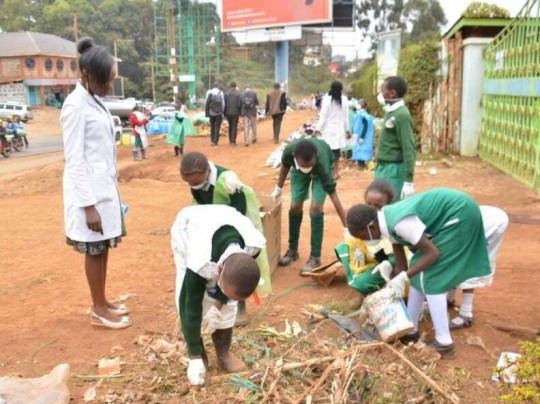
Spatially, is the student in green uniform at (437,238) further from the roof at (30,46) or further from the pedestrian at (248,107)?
the roof at (30,46)

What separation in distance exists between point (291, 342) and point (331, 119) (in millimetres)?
6299

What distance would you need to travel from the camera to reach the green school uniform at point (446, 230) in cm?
326

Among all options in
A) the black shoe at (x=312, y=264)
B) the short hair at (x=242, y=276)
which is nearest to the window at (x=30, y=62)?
the black shoe at (x=312, y=264)

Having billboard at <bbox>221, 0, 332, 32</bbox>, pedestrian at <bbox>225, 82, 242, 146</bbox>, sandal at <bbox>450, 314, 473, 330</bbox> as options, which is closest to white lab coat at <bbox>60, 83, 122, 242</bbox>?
sandal at <bbox>450, 314, 473, 330</bbox>

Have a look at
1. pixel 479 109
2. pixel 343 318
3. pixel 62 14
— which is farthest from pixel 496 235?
pixel 62 14

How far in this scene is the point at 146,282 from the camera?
16.6 ft

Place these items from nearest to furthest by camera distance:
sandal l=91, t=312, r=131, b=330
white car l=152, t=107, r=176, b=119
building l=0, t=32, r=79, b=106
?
sandal l=91, t=312, r=131, b=330 → white car l=152, t=107, r=176, b=119 → building l=0, t=32, r=79, b=106

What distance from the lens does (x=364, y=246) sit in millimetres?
4000

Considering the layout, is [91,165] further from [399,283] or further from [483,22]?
[483,22]

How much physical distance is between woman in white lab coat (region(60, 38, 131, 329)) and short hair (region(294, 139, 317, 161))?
164 centimetres

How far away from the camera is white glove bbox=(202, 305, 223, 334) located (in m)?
2.90

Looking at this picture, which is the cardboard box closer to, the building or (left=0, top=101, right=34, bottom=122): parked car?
(left=0, top=101, right=34, bottom=122): parked car

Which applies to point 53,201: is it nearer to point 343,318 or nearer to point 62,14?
point 343,318

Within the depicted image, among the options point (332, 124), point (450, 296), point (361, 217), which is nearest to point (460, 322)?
point (450, 296)
